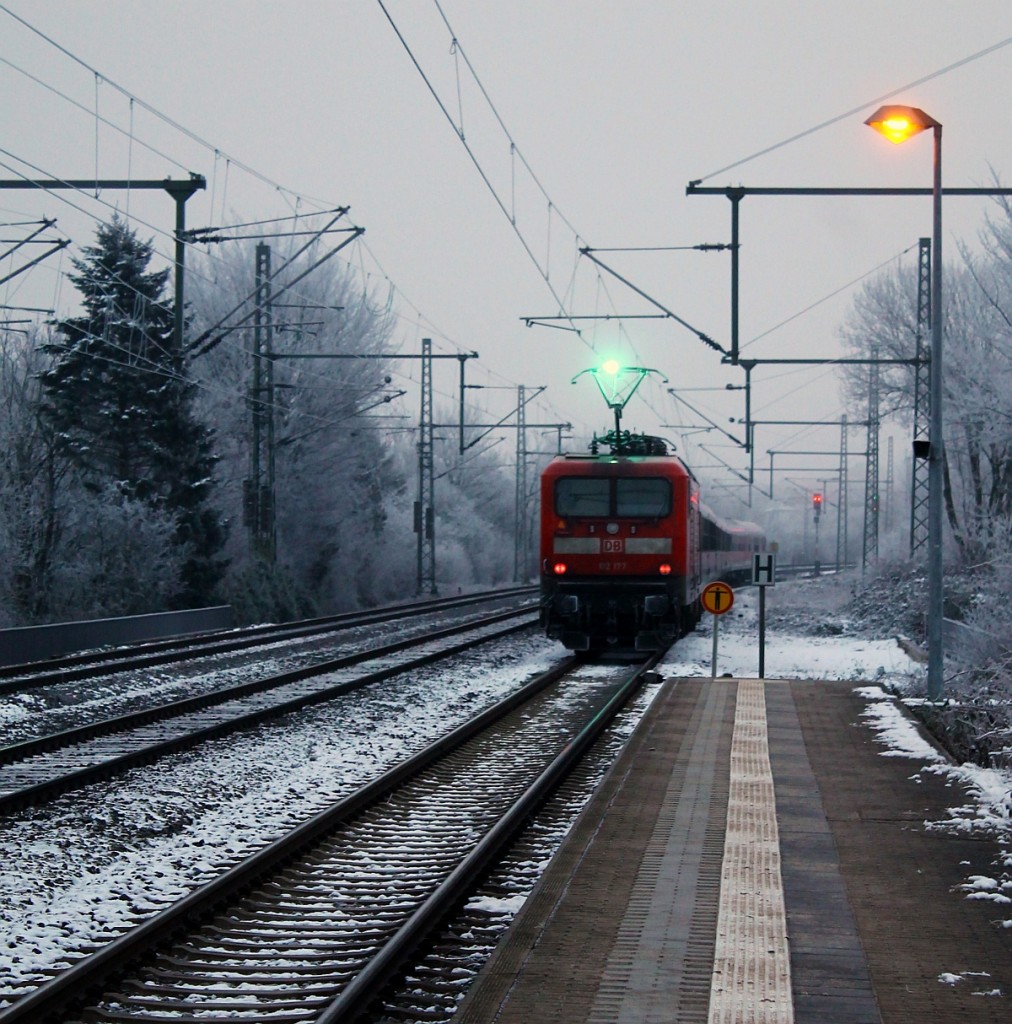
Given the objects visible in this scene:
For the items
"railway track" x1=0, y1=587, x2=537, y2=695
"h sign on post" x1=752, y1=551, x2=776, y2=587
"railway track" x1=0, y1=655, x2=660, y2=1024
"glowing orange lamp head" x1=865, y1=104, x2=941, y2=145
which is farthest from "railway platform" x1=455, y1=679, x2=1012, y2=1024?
"railway track" x1=0, y1=587, x2=537, y2=695

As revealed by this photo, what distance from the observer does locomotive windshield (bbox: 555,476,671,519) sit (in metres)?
20.9

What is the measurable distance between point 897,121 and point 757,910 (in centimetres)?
945

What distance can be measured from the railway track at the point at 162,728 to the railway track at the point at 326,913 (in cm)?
233

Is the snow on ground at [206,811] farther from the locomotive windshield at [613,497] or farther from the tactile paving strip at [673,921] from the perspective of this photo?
the locomotive windshield at [613,497]

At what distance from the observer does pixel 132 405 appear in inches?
1277

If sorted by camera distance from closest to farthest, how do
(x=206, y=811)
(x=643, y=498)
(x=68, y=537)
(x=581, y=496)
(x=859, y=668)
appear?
(x=206, y=811), (x=643, y=498), (x=581, y=496), (x=859, y=668), (x=68, y=537)

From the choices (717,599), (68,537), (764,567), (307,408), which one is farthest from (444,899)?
(307,408)

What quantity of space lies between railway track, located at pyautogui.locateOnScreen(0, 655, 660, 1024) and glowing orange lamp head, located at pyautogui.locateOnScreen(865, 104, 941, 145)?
686 centimetres

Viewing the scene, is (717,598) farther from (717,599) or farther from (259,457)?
(259,457)

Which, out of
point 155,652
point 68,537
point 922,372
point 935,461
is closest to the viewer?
point 935,461

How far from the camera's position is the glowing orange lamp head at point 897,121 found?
13211mm

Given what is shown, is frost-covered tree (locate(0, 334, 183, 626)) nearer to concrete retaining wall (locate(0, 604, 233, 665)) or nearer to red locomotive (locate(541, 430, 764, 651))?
concrete retaining wall (locate(0, 604, 233, 665))

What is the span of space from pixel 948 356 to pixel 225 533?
1823 centimetres

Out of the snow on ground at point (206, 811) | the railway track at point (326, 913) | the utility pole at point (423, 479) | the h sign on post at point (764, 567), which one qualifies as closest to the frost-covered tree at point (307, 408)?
the utility pole at point (423, 479)
